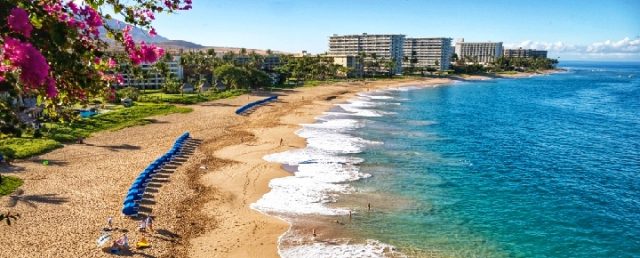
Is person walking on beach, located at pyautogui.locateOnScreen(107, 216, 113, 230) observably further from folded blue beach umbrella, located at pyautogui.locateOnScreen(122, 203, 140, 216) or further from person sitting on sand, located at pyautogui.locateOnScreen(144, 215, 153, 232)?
person sitting on sand, located at pyautogui.locateOnScreen(144, 215, 153, 232)

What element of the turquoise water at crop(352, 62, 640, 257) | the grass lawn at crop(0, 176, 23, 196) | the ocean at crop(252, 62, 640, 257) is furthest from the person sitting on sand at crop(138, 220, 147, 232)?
the turquoise water at crop(352, 62, 640, 257)

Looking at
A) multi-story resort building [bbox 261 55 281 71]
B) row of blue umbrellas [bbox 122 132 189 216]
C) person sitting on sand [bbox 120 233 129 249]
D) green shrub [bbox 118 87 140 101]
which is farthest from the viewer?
multi-story resort building [bbox 261 55 281 71]

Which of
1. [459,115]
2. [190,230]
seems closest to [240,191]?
[190,230]

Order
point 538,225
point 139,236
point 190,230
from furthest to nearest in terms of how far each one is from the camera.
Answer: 1. point 538,225
2. point 190,230
3. point 139,236

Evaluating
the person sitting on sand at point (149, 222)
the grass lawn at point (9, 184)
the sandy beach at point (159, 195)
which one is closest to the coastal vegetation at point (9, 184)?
the grass lawn at point (9, 184)

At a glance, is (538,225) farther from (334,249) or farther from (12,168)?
(12,168)

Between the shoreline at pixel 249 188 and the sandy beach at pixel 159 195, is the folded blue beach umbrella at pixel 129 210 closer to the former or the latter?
the sandy beach at pixel 159 195

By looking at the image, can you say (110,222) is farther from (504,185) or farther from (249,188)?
(504,185)
